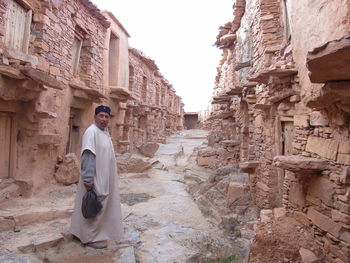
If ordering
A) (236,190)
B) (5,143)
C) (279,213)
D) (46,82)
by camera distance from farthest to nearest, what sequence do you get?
(236,190) < (5,143) < (46,82) < (279,213)

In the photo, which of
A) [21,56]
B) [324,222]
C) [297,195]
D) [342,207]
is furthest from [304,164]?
[21,56]

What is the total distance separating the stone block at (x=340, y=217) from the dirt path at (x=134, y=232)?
62.7 inches

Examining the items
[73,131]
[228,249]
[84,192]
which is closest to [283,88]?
[228,249]

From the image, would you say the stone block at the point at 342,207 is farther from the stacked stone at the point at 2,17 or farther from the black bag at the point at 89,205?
the stacked stone at the point at 2,17

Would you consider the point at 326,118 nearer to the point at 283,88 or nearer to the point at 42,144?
the point at 283,88

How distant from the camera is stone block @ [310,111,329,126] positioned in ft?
11.5

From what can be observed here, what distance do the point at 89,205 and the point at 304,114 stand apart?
3389mm

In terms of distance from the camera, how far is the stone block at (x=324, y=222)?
10.1 ft

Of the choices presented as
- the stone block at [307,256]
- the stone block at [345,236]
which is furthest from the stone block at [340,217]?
the stone block at [307,256]

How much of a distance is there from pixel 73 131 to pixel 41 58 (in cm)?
265

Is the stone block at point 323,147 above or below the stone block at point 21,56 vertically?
below

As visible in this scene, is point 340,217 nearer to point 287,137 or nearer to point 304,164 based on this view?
point 304,164

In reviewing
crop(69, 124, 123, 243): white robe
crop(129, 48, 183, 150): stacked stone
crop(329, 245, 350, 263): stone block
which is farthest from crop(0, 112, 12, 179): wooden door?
crop(129, 48, 183, 150): stacked stone

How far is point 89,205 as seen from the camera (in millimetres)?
3172
